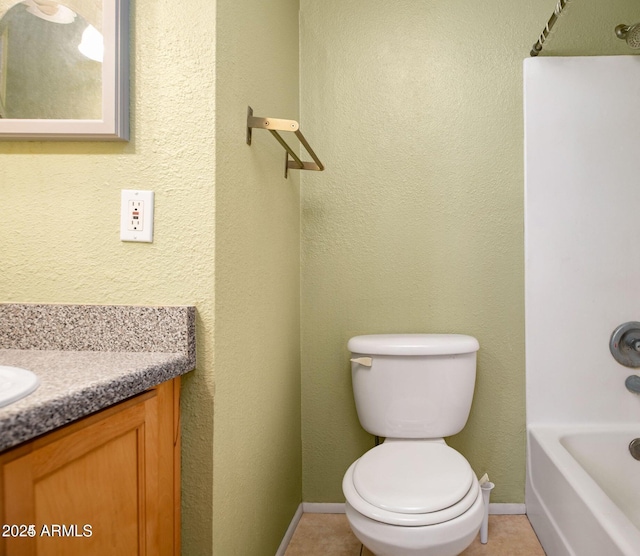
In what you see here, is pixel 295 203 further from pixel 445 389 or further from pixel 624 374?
pixel 624 374

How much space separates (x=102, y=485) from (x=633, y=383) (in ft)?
6.16

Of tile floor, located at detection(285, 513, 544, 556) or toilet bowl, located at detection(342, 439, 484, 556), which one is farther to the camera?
tile floor, located at detection(285, 513, 544, 556)

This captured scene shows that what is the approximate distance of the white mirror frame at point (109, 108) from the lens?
95cm

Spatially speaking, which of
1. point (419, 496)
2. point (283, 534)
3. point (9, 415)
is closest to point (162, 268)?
point (9, 415)

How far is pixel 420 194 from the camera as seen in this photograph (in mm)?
1837

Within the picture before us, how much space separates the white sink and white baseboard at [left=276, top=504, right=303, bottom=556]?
120cm

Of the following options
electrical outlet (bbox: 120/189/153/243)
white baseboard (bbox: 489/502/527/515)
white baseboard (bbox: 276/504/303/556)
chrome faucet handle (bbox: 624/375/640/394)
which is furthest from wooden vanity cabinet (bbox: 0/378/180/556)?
chrome faucet handle (bbox: 624/375/640/394)

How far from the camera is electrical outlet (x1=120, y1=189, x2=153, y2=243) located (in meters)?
0.98

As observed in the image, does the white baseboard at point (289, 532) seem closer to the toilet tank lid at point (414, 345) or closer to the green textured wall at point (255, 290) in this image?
the green textured wall at point (255, 290)

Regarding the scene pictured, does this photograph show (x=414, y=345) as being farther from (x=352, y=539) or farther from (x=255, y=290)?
(x=352, y=539)

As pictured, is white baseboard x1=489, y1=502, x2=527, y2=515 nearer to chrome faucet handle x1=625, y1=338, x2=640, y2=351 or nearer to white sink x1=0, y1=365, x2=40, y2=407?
chrome faucet handle x1=625, y1=338, x2=640, y2=351

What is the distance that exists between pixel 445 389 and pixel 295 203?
925mm

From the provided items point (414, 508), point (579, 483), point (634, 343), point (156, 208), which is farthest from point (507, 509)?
point (156, 208)

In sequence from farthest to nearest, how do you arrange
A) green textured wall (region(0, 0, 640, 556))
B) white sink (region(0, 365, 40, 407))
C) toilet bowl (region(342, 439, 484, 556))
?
1. green textured wall (region(0, 0, 640, 556))
2. toilet bowl (region(342, 439, 484, 556))
3. white sink (region(0, 365, 40, 407))
